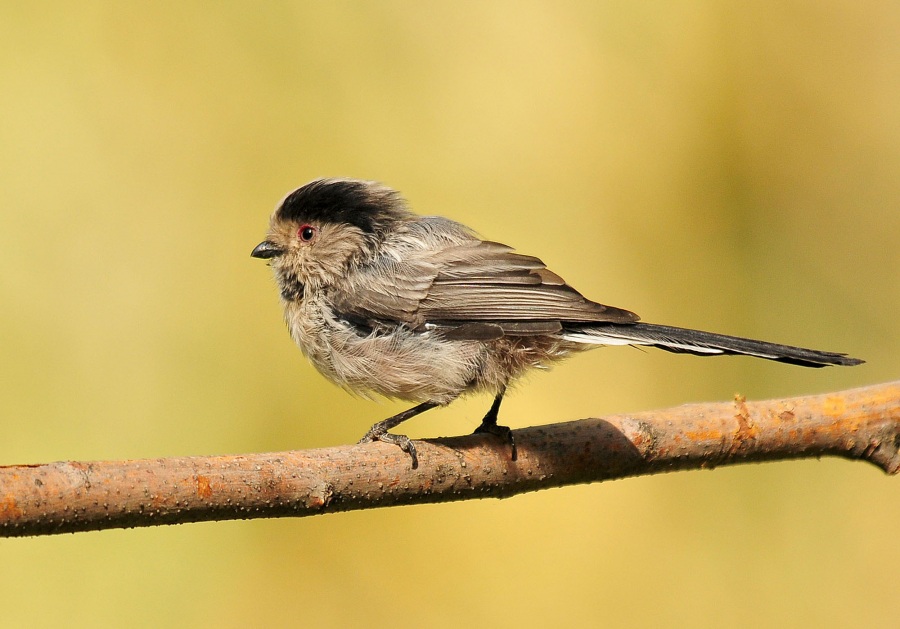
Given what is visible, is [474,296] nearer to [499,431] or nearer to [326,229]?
[499,431]

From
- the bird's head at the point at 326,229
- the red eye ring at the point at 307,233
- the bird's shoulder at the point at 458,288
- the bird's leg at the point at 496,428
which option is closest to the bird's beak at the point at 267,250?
the bird's head at the point at 326,229

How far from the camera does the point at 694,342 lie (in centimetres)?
256

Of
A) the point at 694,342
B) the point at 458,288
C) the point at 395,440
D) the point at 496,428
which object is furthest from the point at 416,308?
the point at 694,342

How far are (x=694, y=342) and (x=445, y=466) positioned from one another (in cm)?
80

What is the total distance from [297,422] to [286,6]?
1.89 m

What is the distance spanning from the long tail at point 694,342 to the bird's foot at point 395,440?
0.66 meters

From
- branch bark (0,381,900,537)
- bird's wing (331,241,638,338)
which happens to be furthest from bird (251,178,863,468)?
branch bark (0,381,900,537)

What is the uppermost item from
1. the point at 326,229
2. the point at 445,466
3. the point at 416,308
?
the point at 326,229

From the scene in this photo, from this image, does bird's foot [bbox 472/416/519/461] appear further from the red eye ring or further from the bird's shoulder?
the red eye ring

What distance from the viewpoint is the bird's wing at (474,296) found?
113 inches

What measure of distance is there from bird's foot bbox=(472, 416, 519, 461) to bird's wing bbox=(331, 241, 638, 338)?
286 millimetres

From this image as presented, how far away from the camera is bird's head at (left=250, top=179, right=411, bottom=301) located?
10.7 feet

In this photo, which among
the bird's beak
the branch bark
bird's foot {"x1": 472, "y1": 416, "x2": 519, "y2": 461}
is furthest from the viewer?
the bird's beak

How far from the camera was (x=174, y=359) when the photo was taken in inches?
136
